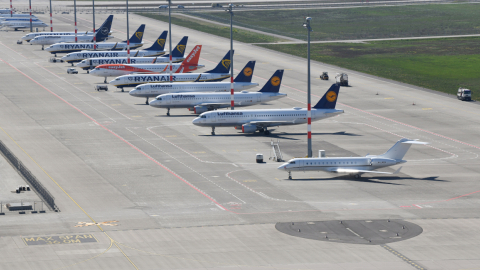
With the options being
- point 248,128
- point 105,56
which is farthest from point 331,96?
point 105,56

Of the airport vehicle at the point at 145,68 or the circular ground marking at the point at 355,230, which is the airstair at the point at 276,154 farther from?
the airport vehicle at the point at 145,68

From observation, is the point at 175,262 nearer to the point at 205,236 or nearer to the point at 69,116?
the point at 205,236

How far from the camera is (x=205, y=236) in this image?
7038cm

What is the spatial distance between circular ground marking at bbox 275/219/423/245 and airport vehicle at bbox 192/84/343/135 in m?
42.5

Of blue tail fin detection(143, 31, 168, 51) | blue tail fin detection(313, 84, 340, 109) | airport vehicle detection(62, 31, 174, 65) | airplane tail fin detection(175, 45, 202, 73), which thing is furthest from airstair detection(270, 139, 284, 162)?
blue tail fin detection(143, 31, 168, 51)

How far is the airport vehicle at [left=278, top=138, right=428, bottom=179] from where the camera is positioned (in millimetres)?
90312

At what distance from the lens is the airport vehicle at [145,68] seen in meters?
161

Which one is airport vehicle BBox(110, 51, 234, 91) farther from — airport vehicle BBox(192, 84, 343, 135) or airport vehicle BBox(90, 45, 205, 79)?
airport vehicle BBox(192, 84, 343, 135)

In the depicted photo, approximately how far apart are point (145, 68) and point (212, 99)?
35.8 meters

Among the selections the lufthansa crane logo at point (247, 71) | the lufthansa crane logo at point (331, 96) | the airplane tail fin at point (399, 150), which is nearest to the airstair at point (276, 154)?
the airplane tail fin at point (399, 150)

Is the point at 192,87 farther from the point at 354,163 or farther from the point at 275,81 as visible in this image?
the point at 354,163

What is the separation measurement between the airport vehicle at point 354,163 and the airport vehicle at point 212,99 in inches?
1572

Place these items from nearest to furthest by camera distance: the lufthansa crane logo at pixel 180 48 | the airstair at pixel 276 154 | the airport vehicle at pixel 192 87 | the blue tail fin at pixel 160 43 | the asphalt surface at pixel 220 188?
the asphalt surface at pixel 220 188 → the airstair at pixel 276 154 → the airport vehicle at pixel 192 87 → the lufthansa crane logo at pixel 180 48 → the blue tail fin at pixel 160 43

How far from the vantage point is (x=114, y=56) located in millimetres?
182625
